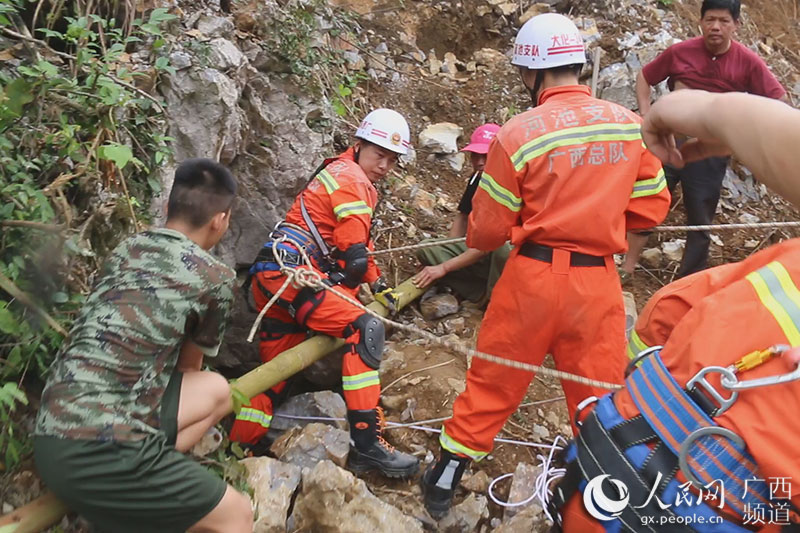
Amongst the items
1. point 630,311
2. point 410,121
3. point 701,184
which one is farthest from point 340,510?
point 410,121

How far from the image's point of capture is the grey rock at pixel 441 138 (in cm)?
648

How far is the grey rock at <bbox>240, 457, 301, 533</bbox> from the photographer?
271 cm

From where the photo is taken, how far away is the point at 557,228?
9.07 feet

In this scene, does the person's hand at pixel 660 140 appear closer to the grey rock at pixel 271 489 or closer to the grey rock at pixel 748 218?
the grey rock at pixel 271 489

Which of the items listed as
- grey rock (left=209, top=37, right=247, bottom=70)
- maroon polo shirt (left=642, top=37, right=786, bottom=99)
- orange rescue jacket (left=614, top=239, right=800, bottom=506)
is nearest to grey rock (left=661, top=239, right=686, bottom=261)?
maroon polo shirt (left=642, top=37, right=786, bottom=99)

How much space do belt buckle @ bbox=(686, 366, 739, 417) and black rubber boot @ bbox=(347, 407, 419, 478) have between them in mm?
2378

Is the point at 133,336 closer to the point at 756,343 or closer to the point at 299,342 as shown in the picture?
the point at 756,343

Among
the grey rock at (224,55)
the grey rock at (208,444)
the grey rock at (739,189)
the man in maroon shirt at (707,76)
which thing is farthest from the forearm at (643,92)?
the grey rock at (208,444)

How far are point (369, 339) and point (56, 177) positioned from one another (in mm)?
1872

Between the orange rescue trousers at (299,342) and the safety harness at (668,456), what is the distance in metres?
2.17

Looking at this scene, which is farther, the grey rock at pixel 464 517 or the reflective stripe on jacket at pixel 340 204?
the reflective stripe on jacket at pixel 340 204

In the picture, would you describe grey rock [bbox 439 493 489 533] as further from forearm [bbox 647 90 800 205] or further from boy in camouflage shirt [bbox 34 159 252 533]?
forearm [bbox 647 90 800 205]

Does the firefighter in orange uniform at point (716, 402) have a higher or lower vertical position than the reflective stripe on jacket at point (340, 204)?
higher

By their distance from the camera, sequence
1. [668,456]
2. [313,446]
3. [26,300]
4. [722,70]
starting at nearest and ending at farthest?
A: [668,456]
[26,300]
[313,446]
[722,70]
